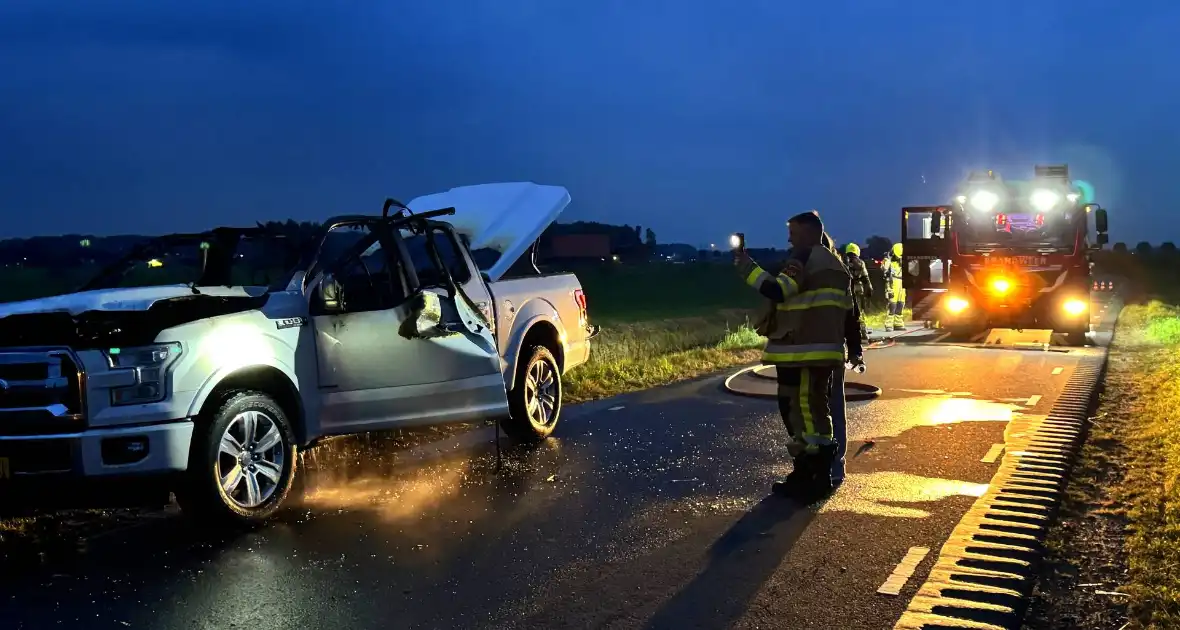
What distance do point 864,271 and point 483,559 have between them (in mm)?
11392

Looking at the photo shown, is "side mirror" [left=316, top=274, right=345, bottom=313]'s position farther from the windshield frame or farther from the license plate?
the license plate

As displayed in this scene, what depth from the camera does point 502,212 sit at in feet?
29.9

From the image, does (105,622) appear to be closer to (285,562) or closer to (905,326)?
(285,562)

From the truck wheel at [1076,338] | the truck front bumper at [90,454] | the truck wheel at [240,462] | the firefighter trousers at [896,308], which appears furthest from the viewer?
the firefighter trousers at [896,308]

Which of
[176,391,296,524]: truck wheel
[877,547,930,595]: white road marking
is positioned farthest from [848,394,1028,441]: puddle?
[176,391,296,524]: truck wheel

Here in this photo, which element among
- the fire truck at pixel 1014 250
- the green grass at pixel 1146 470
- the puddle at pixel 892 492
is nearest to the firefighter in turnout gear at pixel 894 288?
the fire truck at pixel 1014 250

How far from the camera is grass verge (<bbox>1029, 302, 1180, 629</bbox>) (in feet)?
14.2

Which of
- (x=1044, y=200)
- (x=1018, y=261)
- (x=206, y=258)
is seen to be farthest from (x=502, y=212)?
(x=1044, y=200)

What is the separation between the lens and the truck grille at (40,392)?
5258 mm

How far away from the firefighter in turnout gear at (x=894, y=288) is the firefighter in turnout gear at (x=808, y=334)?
15.4 m

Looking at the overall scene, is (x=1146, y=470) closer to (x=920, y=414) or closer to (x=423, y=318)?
(x=920, y=414)

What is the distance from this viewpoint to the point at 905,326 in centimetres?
2439

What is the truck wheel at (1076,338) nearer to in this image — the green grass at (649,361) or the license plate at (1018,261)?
the license plate at (1018,261)

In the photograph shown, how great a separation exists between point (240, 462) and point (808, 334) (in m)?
3.56
